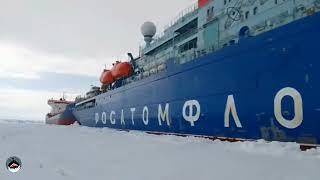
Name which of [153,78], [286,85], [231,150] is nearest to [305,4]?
[286,85]

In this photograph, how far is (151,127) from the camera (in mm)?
19406

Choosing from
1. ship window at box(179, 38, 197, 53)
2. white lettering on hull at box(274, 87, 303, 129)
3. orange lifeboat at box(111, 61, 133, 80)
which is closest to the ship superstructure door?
ship window at box(179, 38, 197, 53)

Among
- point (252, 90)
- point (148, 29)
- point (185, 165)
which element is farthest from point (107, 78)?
point (185, 165)

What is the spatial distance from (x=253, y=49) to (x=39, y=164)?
7342 mm

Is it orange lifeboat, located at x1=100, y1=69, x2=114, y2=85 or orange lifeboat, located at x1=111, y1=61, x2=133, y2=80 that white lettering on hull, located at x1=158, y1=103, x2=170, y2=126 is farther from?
orange lifeboat, located at x1=100, y1=69, x2=114, y2=85

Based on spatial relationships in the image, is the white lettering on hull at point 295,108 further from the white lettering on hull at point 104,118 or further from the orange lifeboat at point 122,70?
the white lettering on hull at point 104,118

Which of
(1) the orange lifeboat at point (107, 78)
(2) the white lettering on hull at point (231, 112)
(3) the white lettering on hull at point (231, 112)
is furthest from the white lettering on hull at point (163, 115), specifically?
(1) the orange lifeboat at point (107, 78)

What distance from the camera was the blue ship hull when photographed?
932cm

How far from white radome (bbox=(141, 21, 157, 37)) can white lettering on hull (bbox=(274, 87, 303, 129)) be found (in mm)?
23763

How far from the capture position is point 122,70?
28766 mm

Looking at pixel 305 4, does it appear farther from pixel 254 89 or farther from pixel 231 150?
pixel 231 150

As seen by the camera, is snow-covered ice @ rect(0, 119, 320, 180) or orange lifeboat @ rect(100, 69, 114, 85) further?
orange lifeboat @ rect(100, 69, 114, 85)

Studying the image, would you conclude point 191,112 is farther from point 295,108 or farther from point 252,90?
point 295,108

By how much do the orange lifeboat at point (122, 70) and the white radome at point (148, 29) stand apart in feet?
16.3
